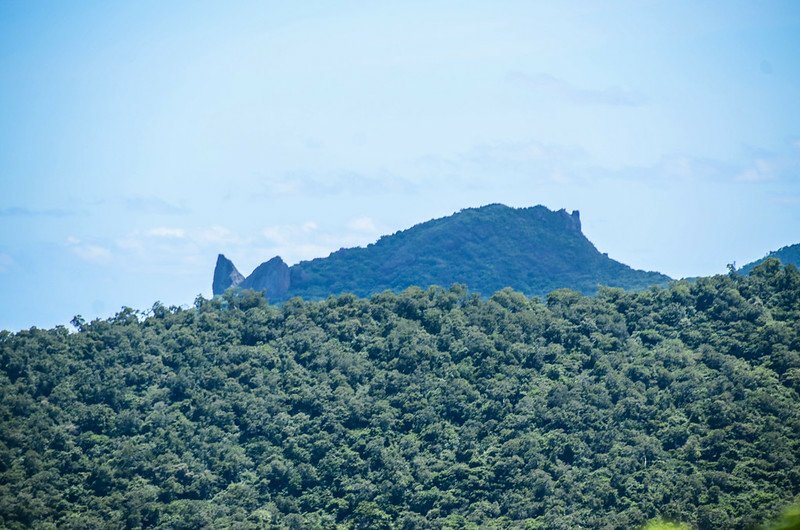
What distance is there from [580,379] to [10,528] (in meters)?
28.2

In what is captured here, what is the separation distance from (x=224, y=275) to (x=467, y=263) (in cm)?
2938

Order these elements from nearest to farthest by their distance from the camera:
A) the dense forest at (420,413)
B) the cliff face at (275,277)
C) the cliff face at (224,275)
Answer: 1. the dense forest at (420,413)
2. the cliff face at (275,277)
3. the cliff face at (224,275)

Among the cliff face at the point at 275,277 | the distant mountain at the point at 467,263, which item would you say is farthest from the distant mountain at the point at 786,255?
A: the cliff face at the point at 275,277

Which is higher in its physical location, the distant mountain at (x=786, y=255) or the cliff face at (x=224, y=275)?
the cliff face at (x=224, y=275)

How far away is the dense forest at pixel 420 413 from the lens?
53.1m

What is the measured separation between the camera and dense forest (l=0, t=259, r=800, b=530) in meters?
53.1

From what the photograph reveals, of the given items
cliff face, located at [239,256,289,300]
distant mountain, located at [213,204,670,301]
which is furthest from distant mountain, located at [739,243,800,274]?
cliff face, located at [239,256,289,300]

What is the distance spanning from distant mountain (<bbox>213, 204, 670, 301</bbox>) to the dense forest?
67541mm

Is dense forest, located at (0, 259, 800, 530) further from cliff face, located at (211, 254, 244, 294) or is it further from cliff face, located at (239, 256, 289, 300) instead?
cliff face, located at (211, 254, 244, 294)

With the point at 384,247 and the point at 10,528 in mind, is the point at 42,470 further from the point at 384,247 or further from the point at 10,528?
the point at 384,247

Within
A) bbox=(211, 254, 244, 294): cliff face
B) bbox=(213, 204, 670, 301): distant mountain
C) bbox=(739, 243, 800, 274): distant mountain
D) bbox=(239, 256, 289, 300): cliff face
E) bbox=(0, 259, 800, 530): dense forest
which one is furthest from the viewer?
bbox=(211, 254, 244, 294): cliff face

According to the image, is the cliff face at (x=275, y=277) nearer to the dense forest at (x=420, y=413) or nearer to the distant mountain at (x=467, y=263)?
the distant mountain at (x=467, y=263)

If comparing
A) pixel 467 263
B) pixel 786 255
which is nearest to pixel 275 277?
pixel 467 263

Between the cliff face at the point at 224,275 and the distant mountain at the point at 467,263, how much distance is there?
121mm
